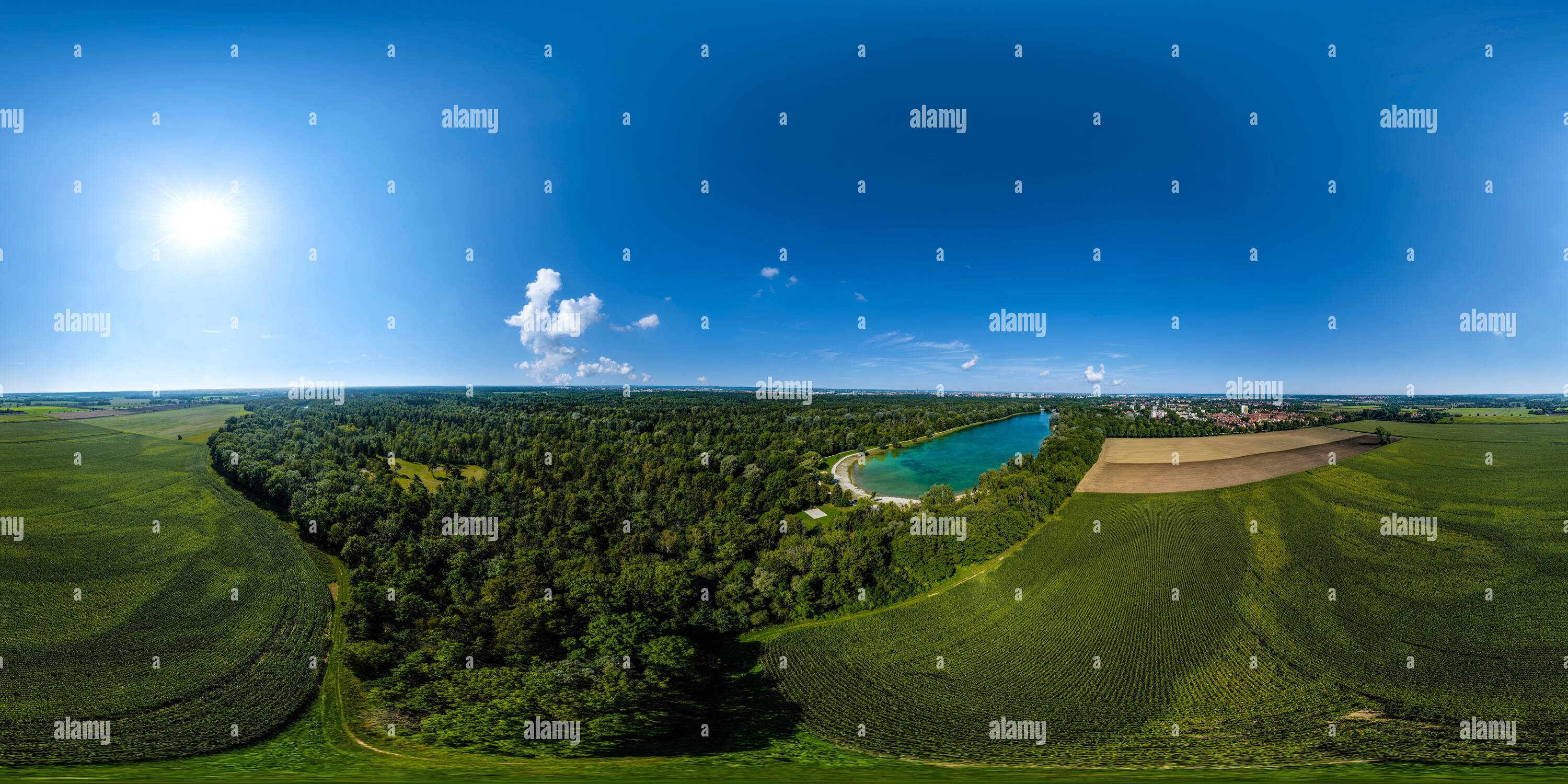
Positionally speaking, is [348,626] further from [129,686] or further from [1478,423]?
[1478,423]

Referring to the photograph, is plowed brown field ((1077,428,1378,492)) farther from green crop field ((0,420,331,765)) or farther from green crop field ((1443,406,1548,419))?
green crop field ((0,420,331,765))
